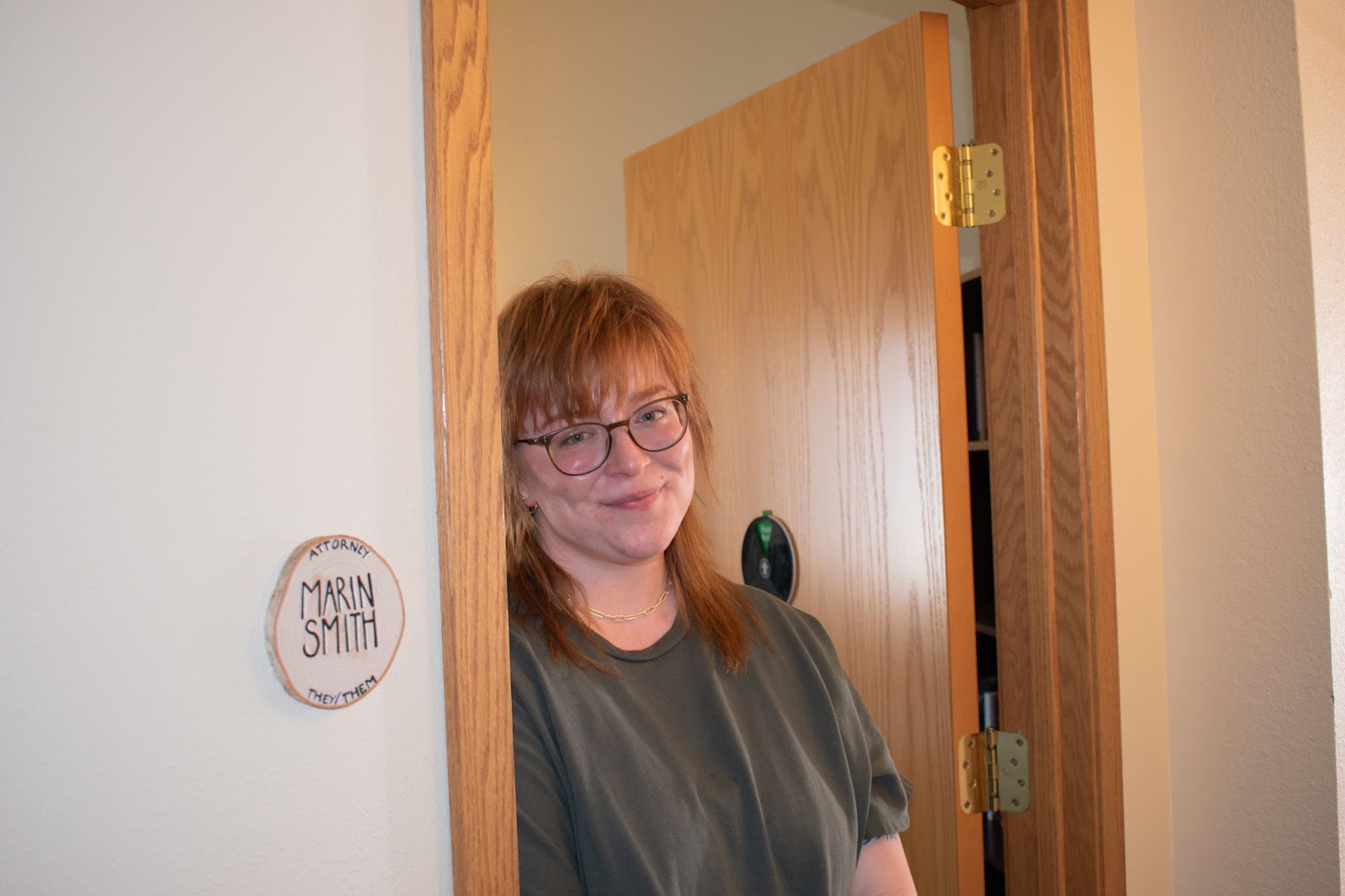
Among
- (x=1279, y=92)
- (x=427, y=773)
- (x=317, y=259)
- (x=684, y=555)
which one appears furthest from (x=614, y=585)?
(x=1279, y=92)

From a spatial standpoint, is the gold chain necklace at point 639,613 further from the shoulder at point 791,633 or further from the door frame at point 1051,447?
the door frame at point 1051,447

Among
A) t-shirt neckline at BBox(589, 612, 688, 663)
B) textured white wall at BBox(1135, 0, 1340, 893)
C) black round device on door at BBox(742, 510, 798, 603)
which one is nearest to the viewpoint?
t-shirt neckline at BBox(589, 612, 688, 663)

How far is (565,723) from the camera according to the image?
889 millimetres

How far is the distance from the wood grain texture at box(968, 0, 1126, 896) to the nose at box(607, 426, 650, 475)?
1.77ft

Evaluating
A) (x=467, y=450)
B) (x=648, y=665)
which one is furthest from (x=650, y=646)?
(x=467, y=450)

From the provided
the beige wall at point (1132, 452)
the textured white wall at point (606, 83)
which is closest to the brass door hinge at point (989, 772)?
the beige wall at point (1132, 452)

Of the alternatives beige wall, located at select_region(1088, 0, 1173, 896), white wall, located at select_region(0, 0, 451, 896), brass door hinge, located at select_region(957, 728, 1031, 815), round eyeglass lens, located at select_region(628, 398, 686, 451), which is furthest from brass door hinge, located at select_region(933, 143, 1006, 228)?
white wall, located at select_region(0, 0, 451, 896)

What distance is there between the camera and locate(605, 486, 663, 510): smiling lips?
1045mm

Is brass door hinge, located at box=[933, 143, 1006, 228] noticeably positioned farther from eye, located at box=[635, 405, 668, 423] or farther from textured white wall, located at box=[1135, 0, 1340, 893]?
eye, located at box=[635, 405, 668, 423]

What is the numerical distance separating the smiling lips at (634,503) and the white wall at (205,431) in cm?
40

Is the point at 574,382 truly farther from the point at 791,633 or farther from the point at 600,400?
the point at 791,633

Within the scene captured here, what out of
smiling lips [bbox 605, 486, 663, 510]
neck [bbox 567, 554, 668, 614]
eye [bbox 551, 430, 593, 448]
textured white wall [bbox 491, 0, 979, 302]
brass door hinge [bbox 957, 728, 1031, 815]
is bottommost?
brass door hinge [bbox 957, 728, 1031, 815]

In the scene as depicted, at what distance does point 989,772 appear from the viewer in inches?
50.8

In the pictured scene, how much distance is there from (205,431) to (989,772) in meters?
1.11
